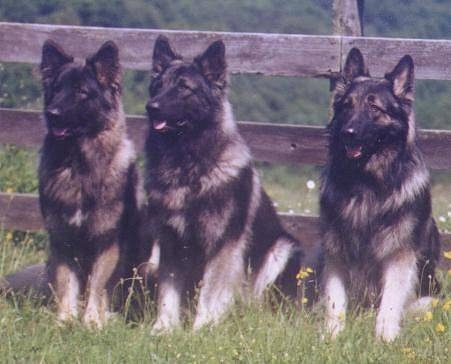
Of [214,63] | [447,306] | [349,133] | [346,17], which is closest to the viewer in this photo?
[447,306]

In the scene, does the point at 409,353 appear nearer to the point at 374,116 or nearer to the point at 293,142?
the point at 374,116

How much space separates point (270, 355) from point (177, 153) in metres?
1.84

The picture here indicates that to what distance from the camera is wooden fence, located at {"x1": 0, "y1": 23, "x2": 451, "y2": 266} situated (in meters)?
6.42

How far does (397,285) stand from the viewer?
5.37 metres

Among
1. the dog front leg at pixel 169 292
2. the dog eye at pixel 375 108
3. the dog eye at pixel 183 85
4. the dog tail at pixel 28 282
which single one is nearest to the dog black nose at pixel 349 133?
the dog eye at pixel 375 108

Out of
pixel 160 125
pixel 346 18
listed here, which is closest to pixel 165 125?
pixel 160 125

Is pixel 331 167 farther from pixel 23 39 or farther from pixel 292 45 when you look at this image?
pixel 23 39

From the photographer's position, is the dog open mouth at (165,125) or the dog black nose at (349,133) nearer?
the dog black nose at (349,133)

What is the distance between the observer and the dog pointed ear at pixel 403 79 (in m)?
5.37

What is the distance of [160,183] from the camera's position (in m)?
5.80

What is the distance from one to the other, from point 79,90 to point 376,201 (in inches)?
84.1

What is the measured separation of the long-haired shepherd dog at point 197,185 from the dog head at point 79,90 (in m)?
0.31

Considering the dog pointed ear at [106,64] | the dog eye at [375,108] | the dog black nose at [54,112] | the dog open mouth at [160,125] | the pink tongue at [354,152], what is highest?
the dog pointed ear at [106,64]

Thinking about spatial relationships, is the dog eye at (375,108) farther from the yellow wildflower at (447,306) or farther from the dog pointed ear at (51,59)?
the dog pointed ear at (51,59)
